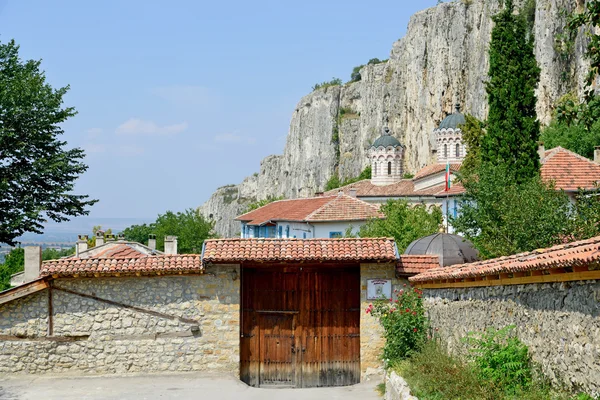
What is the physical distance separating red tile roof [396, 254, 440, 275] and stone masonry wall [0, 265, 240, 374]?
349 cm

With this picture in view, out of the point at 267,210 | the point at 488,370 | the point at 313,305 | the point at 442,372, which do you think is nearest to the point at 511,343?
the point at 488,370

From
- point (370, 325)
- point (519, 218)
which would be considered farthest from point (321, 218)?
point (370, 325)

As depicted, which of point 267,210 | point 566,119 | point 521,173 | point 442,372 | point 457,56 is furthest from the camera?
point 457,56

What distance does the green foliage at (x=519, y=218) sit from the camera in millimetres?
16984

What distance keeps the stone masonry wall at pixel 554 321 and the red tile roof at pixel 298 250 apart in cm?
391

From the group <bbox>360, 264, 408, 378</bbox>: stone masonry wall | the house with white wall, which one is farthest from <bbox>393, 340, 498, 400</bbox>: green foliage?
the house with white wall

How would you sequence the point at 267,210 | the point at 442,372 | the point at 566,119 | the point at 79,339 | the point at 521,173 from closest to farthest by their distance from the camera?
the point at 566,119 → the point at 442,372 → the point at 79,339 → the point at 521,173 → the point at 267,210

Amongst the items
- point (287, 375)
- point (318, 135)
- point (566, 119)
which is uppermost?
point (318, 135)

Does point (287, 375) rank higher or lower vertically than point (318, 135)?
lower

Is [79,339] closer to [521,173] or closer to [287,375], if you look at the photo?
[287,375]

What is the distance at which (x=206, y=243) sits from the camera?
16.8m

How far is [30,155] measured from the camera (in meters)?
30.3

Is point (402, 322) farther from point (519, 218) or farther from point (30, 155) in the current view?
point (30, 155)

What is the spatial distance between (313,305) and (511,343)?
23.3 ft
